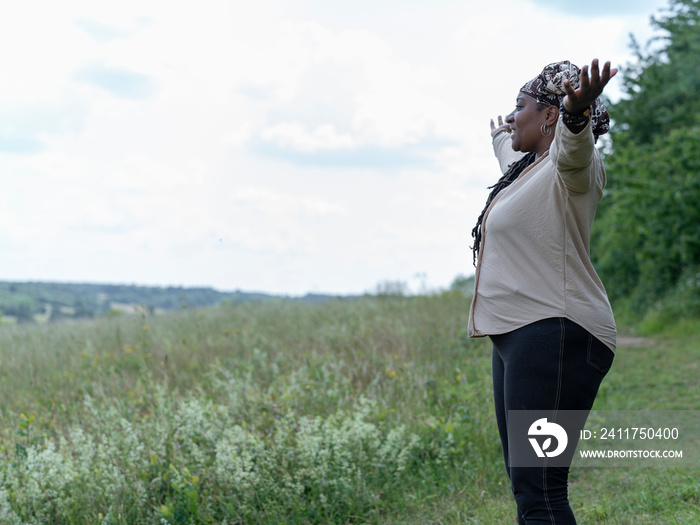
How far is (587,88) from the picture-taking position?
205 cm

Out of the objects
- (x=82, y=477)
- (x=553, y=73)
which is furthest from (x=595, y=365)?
(x=82, y=477)

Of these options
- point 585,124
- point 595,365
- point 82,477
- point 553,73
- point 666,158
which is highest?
point 666,158

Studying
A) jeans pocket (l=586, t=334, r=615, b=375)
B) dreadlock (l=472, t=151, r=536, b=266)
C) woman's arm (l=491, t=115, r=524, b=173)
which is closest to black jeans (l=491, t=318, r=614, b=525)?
jeans pocket (l=586, t=334, r=615, b=375)

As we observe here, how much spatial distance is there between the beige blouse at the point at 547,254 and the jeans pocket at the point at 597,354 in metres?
0.02

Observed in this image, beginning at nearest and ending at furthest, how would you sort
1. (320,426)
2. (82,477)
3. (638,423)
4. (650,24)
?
1. (82,477)
2. (320,426)
3. (638,423)
4. (650,24)

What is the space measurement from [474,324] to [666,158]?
11.5 meters

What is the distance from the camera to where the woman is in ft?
7.64

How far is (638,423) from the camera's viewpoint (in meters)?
5.73

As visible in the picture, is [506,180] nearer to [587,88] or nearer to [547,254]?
[547,254]

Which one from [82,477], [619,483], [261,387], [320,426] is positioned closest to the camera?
[82,477]

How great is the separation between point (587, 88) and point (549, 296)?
74 centimetres

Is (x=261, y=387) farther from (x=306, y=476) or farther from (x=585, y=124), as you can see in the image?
(x=585, y=124)

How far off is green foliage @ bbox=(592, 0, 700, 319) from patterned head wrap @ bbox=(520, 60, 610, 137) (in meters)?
10.6

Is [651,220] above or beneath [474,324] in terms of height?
above
